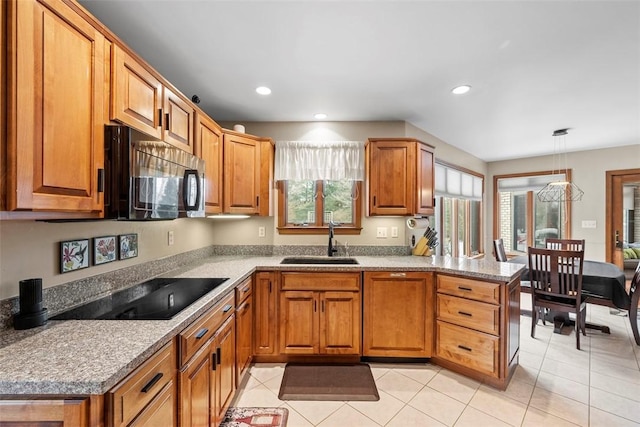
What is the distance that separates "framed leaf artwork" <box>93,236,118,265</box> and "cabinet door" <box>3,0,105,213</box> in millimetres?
523

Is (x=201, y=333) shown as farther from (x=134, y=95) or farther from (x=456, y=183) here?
(x=456, y=183)

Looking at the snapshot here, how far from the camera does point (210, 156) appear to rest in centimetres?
228

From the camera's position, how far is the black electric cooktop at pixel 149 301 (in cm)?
134

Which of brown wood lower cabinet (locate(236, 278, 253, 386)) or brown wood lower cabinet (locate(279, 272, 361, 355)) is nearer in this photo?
brown wood lower cabinet (locate(236, 278, 253, 386))

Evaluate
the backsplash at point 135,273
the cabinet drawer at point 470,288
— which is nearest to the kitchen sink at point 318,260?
the backsplash at point 135,273

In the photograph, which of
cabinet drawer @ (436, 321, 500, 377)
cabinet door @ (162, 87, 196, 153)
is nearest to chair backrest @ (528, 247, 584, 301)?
cabinet drawer @ (436, 321, 500, 377)

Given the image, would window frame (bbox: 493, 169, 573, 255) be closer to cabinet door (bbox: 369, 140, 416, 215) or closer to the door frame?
the door frame

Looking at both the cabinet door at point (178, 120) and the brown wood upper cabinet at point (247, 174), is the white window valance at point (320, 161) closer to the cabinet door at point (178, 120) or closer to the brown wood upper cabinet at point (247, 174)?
the brown wood upper cabinet at point (247, 174)

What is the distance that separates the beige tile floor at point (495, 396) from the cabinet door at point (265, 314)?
0.20 metres

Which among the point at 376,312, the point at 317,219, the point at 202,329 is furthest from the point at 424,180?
the point at 202,329

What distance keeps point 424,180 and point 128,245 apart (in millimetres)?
2657

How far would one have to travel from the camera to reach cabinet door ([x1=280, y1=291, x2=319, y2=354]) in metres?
2.36

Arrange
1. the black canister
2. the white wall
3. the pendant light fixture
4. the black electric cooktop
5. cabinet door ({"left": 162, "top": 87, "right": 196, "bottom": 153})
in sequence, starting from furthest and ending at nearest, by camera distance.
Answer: the pendant light fixture, the white wall, cabinet door ({"left": 162, "top": 87, "right": 196, "bottom": 153}), the black electric cooktop, the black canister

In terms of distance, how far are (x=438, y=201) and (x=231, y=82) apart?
315cm
